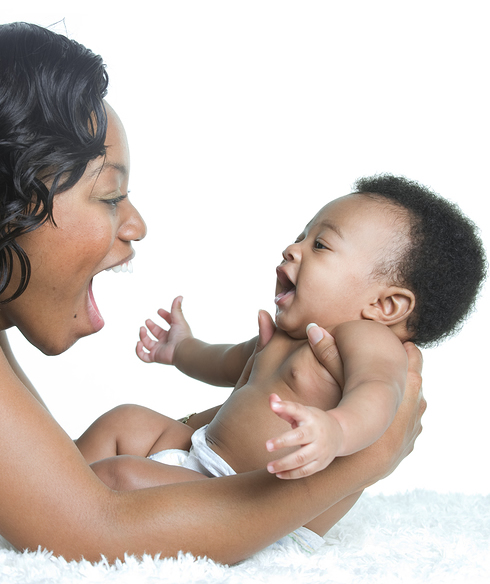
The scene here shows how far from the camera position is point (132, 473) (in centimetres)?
142

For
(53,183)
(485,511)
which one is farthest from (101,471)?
(485,511)

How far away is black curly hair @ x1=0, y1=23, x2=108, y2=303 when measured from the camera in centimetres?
135

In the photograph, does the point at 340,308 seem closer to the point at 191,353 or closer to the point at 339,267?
the point at 339,267

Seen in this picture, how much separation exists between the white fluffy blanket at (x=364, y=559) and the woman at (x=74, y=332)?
42mm

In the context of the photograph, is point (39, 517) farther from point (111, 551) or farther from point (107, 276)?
point (107, 276)

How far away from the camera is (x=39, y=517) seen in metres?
1.17

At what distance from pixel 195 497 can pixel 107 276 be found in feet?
9.48

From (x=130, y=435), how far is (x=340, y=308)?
648 millimetres

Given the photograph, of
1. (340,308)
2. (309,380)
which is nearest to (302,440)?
(309,380)

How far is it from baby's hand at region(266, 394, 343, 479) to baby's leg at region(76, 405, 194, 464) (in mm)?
848

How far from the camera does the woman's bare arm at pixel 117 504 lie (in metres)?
1.16

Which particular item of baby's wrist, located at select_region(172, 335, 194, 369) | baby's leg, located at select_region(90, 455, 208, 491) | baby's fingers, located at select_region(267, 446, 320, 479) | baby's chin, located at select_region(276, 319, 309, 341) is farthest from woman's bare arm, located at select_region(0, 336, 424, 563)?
baby's wrist, located at select_region(172, 335, 194, 369)

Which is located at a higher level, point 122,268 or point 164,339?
point 122,268

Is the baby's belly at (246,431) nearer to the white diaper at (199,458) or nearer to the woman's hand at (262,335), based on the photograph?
the white diaper at (199,458)
